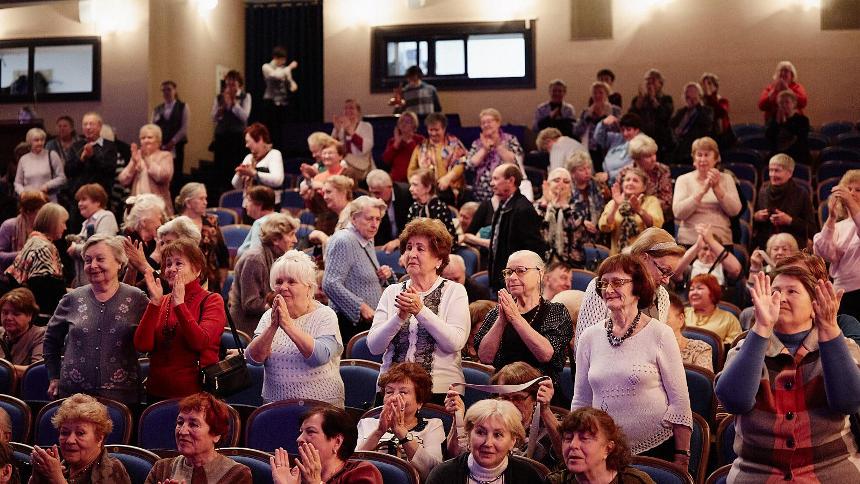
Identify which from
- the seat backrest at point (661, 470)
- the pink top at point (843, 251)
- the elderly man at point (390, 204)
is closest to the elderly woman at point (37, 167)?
the elderly man at point (390, 204)

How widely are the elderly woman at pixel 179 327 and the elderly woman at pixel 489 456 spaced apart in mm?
1329

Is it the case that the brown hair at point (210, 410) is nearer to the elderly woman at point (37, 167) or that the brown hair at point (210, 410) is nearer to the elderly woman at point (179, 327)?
Result: the elderly woman at point (179, 327)

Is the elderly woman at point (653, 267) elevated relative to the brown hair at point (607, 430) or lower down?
elevated

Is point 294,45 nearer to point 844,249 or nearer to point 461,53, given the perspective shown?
point 461,53

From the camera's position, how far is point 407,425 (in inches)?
159

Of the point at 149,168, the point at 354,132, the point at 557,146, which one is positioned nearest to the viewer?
the point at 149,168

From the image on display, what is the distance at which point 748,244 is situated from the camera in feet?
25.4

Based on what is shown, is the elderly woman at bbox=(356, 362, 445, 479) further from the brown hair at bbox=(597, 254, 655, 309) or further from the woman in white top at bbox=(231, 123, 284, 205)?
the woman in white top at bbox=(231, 123, 284, 205)

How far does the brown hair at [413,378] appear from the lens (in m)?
4.06

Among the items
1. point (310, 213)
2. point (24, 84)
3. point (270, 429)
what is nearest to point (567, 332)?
point (270, 429)

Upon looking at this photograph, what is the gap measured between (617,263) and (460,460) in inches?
32.3

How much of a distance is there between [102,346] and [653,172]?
158 inches

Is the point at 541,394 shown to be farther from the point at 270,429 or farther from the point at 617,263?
the point at 270,429

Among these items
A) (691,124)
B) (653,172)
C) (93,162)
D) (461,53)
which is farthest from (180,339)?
(461,53)
